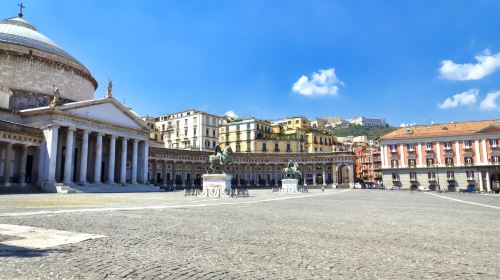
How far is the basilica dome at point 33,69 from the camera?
55656mm

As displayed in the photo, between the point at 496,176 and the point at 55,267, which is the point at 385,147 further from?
the point at 55,267

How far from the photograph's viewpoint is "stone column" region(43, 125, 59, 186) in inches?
1841

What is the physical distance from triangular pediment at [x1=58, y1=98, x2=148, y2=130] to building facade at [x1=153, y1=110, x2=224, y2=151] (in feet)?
116

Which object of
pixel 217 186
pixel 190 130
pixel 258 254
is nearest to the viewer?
pixel 258 254

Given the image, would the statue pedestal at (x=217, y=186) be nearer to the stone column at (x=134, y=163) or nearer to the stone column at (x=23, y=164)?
the stone column at (x=23, y=164)

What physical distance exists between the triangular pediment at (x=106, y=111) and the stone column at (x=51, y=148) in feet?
10.5

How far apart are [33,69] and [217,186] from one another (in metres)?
41.0

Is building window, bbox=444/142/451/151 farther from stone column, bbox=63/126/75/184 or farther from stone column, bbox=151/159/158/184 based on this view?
stone column, bbox=63/126/75/184

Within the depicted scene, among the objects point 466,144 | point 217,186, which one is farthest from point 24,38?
point 466,144

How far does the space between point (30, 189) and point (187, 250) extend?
4313 centimetres

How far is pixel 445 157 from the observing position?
81.8 metres

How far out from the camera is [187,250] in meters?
8.07

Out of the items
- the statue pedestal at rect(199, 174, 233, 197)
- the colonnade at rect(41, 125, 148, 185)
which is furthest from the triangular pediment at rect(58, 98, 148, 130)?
the statue pedestal at rect(199, 174, 233, 197)

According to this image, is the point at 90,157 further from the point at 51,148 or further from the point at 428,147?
the point at 428,147
